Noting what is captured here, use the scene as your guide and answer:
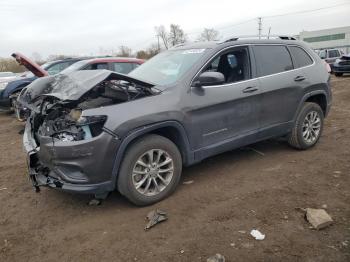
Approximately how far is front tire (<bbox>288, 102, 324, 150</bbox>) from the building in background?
74049 mm

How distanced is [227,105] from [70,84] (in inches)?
79.1

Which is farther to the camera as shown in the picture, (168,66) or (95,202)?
(168,66)

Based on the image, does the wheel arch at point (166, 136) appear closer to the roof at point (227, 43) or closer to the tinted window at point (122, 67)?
the roof at point (227, 43)

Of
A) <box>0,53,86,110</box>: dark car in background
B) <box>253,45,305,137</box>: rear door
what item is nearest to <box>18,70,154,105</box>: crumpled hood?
<box>253,45,305,137</box>: rear door

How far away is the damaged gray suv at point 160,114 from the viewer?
3.65 m

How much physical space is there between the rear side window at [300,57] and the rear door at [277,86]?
0.11 meters

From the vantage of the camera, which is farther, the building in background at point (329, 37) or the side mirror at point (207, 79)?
the building in background at point (329, 37)

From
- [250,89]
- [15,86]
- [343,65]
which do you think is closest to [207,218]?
[250,89]

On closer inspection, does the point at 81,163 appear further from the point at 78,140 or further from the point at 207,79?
the point at 207,79

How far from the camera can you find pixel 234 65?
16.4 feet

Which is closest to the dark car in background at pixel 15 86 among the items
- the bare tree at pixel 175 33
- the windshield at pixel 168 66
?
the windshield at pixel 168 66

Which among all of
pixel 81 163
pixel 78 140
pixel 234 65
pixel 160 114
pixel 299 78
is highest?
pixel 234 65

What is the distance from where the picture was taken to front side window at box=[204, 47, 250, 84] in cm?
486

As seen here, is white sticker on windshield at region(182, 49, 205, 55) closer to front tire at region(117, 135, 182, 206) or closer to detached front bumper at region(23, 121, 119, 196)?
front tire at region(117, 135, 182, 206)
